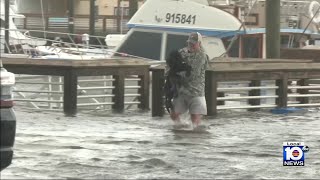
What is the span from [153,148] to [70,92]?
4307mm

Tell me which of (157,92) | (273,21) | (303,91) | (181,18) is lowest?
(303,91)

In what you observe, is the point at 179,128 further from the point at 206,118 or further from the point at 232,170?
the point at 232,170

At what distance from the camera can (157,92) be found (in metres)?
14.0

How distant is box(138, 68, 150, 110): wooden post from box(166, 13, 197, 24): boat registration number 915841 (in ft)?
23.6

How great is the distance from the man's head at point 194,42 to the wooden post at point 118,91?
329cm

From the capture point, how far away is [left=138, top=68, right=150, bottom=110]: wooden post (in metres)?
15.3

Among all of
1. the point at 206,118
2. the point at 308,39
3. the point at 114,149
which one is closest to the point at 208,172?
the point at 114,149

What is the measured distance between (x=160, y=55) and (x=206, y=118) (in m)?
8.68

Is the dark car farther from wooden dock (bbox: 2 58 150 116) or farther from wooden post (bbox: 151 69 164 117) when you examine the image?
wooden post (bbox: 151 69 164 117)

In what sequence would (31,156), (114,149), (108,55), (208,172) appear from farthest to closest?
1. (108,55)
2. (114,149)
3. (31,156)
4. (208,172)

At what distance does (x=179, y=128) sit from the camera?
12.0m

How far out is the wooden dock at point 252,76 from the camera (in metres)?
13.7

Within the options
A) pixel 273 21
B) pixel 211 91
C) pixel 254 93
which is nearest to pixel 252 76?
pixel 254 93

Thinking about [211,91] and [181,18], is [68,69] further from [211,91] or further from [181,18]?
[181,18]
